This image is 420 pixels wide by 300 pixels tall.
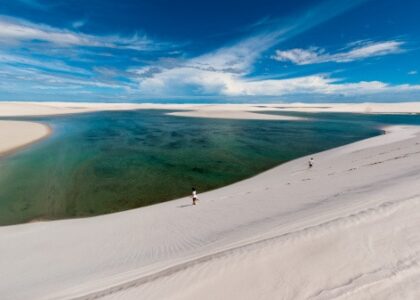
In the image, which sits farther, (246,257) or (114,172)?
(114,172)

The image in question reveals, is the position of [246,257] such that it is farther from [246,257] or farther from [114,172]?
[114,172]

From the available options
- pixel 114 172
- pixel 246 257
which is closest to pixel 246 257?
pixel 246 257

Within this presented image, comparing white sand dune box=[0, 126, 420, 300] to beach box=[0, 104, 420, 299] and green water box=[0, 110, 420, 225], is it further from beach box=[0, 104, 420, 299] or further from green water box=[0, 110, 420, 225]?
green water box=[0, 110, 420, 225]

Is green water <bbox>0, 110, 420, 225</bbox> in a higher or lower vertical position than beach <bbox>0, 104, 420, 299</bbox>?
lower

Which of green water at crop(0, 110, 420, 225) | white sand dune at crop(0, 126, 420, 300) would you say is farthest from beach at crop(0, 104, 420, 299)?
green water at crop(0, 110, 420, 225)

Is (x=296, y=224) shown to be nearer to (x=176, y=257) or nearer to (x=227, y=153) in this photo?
(x=176, y=257)

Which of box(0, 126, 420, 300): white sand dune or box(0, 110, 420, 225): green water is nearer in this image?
box(0, 126, 420, 300): white sand dune

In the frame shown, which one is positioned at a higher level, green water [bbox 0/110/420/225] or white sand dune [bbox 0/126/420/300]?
white sand dune [bbox 0/126/420/300]

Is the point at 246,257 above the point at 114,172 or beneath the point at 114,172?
above
